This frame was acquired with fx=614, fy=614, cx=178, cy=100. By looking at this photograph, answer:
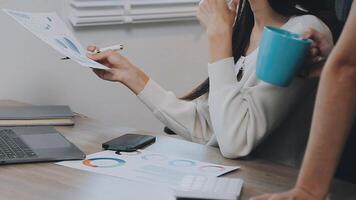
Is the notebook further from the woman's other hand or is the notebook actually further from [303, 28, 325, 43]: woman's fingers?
[303, 28, 325, 43]: woman's fingers

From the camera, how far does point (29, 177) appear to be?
4.03ft

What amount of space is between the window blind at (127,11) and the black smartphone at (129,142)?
65 centimetres

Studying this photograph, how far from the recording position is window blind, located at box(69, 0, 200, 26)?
205 centimetres

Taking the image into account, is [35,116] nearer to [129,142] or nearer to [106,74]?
[106,74]

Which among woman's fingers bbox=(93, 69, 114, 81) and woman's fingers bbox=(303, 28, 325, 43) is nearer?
woman's fingers bbox=(303, 28, 325, 43)

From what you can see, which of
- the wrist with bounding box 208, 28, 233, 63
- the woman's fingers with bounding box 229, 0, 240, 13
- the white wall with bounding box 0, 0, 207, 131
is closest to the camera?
the wrist with bounding box 208, 28, 233, 63

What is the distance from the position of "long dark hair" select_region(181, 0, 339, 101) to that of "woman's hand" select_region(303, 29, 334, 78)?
0.51ft

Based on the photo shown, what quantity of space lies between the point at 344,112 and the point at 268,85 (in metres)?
0.46

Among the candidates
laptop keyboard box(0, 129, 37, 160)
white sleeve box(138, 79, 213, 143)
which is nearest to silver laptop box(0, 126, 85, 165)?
laptop keyboard box(0, 129, 37, 160)

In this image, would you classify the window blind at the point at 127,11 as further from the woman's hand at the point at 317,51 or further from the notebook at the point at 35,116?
the woman's hand at the point at 317,51

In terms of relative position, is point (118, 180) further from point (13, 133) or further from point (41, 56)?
point (41, 56)

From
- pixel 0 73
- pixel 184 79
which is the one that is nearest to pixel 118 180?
pixel 0 73

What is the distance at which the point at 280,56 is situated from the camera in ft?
4.17

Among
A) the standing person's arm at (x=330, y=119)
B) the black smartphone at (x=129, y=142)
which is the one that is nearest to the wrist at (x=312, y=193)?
the standing person's arm at (x=330, y=119)
